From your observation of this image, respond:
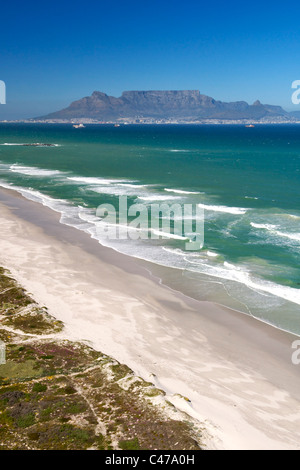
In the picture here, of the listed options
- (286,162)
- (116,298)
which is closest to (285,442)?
(116,298)

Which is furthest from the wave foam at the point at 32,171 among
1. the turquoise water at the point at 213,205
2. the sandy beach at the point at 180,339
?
the sandy beach at the point at 180,339

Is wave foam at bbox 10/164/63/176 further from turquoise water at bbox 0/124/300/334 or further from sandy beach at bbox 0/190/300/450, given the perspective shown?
sandy beach at bbox 0/190/300/450

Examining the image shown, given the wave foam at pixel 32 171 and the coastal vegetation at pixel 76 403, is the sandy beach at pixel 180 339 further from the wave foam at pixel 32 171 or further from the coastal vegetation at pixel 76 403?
the wave foam at pixel 32 171

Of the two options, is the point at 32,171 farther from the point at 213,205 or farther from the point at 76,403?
the point at 76,403

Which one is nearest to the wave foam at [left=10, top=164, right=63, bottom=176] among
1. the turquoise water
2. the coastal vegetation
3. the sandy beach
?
the turquoise water
